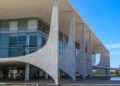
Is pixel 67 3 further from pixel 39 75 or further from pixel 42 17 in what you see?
pixel 39 75

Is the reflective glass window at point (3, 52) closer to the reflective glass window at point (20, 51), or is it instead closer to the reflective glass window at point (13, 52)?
the reflective glass window at point (13, 52)

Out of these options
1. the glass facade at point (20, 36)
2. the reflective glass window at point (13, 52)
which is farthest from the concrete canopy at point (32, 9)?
the reflective glass window at point (13, 52)

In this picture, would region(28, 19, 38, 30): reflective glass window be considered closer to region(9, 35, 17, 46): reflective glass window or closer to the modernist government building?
the modernist government building

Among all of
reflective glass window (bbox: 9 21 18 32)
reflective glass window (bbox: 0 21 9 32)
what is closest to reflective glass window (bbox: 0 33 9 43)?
reflective glass window (bbox: 0 21 9 32)

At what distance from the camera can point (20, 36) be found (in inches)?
1181

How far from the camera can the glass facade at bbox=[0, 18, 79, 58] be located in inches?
1153

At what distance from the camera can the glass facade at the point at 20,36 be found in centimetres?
2928

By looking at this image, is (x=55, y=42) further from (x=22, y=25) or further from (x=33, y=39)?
(x=22, y=25)

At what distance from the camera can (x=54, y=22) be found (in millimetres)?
24562

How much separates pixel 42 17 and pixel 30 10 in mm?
2850

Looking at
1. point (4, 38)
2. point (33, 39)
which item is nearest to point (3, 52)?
point (4, 38)

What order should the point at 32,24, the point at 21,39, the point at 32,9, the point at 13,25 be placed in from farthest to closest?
the point at 13,25
the point at 32,24
the point at 21,39
the point at 32,9

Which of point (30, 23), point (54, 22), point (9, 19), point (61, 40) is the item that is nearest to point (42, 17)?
point (30, 23)

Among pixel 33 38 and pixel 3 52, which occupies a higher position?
pixel 33 38
